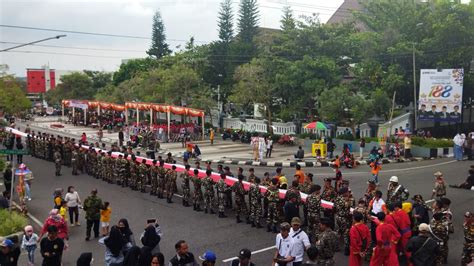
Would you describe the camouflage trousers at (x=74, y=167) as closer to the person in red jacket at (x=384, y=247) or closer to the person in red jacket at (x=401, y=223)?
the person in red jacket at (x=401, y=223)

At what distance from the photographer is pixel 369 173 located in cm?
2177

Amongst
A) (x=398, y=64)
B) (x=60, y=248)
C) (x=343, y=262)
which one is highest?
(x=398, y=64)

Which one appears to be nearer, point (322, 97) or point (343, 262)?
point (343, 262)

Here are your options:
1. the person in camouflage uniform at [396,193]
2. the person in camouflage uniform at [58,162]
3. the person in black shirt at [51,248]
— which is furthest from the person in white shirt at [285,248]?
the person in camouflage uniform at [58,162]

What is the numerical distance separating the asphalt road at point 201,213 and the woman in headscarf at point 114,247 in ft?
9.29

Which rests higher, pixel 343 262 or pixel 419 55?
pixel 419 55

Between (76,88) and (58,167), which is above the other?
(76,88)

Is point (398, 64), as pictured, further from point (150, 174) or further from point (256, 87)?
point (150, 174)

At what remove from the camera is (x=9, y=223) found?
509 inches

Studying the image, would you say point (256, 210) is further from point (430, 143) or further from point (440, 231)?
point (430, 143)

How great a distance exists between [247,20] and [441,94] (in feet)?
124

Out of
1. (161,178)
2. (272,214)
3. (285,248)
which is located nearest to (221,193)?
(272,214)

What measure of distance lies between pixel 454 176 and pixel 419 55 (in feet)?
44.3

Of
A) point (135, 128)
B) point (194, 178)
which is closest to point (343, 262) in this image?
point (194, 178)
